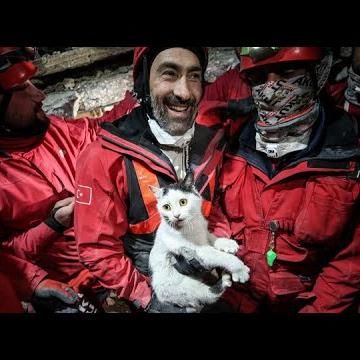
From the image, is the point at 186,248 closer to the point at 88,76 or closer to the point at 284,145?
the point at 284,145

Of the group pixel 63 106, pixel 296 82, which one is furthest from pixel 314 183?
pixel 63 106

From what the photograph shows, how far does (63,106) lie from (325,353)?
6.55 ft

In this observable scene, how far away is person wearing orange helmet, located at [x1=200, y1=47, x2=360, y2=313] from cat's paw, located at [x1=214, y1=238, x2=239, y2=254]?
2.1 inches

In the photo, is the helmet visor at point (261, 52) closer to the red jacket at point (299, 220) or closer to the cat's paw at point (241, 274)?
the red jacket at point (299, 220)

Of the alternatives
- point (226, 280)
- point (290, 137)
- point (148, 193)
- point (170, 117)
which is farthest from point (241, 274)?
point (170, 117)

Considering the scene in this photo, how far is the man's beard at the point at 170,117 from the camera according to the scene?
2201mm

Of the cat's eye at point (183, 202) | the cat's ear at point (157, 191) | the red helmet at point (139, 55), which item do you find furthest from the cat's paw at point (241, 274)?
the red helmet at point (139, 55)

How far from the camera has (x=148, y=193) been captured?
2215 millimetres

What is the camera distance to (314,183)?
218 cm

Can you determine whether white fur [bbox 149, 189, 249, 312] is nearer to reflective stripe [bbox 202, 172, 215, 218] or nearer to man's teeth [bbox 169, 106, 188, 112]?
reflective stripe [bbox 202, 172, 215, 218]

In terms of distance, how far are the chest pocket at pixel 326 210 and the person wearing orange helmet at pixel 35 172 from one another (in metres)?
1.09

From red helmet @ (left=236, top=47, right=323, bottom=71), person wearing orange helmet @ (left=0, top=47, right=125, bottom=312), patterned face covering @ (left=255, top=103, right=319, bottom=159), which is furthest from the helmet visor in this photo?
person wearing orange helmet @ (left=0, top=47, right=125, bottom=312)

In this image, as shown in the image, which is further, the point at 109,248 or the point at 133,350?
the point at 133,350
